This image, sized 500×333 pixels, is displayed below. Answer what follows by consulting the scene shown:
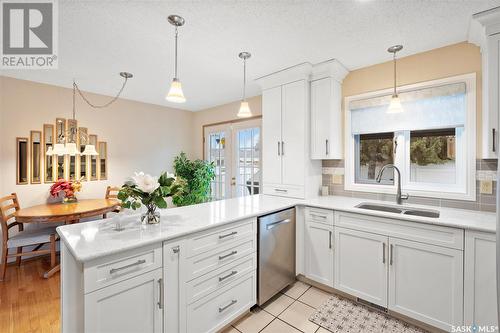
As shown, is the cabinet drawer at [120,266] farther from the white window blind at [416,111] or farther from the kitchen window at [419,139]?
the white window blind at [416,111]

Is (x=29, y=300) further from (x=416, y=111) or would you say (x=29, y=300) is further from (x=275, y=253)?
(x=416, y=111)

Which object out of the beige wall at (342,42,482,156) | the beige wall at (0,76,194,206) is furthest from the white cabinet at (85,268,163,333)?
the beige wall at (0,76,194,206)

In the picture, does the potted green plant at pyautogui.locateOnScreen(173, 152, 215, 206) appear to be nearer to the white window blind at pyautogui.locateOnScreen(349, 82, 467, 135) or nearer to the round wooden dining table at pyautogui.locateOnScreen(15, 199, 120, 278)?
the round wooden dining table at pyautogui.locateOnScreen(15, 199, 120, 278)

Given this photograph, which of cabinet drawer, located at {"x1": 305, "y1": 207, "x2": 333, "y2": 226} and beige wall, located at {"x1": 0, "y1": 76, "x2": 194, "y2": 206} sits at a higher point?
beige wall, located at {"x1": 0, "y1": 76, "x2": 194, "y2": 206}

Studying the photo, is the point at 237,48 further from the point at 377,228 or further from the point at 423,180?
the point at 423,180

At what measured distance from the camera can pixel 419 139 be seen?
7.94ft

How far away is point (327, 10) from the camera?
167cm

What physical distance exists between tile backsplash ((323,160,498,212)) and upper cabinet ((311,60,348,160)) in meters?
0.24

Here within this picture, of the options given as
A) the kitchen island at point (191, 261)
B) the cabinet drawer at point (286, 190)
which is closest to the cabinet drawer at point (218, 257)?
the kitchen island at point (191, 261)

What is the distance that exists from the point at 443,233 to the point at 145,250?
213 cm

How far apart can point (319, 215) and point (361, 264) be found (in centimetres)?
57

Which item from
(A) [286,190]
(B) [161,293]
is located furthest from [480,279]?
(B) [161,293]

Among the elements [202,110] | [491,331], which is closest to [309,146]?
[491,331]

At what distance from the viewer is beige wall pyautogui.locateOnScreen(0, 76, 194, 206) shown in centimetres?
294
